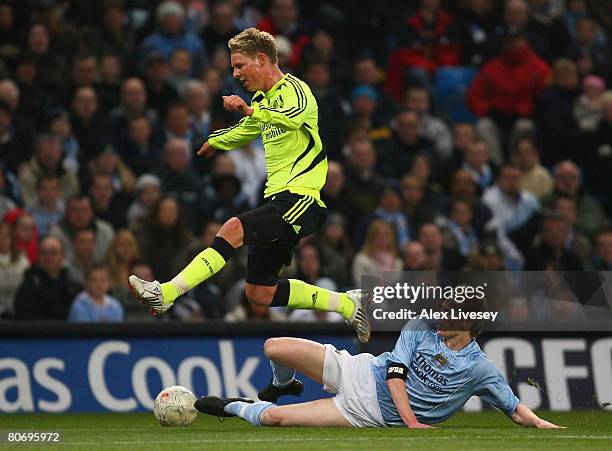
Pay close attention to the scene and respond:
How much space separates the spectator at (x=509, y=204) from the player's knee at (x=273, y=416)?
7.14 meters

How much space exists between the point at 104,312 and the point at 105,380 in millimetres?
834

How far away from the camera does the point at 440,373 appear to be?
1011 cm

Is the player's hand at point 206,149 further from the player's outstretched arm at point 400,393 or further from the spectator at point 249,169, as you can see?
the spectator at point 249,169

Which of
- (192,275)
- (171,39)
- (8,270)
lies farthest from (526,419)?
(171,39)

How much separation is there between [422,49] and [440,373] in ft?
31.9

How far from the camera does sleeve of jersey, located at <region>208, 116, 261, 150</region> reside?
11.0 m

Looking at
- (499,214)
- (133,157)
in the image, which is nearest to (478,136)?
(499,214)

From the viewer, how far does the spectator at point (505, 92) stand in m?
18.5

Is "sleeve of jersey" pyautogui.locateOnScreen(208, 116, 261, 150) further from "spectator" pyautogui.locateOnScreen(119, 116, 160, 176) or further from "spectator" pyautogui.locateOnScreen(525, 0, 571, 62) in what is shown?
"spectator" pyautogui.locateOnScreen(525, 0, 571, 62)

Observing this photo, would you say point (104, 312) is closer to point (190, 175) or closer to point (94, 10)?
point (190, 175)

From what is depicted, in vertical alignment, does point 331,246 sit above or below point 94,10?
below

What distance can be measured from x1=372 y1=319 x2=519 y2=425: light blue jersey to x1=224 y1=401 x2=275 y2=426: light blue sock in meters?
0.84

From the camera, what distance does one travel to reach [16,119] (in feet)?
53.0

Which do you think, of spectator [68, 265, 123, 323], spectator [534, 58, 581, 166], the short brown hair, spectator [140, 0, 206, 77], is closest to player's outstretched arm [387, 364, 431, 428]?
the short brown hair
